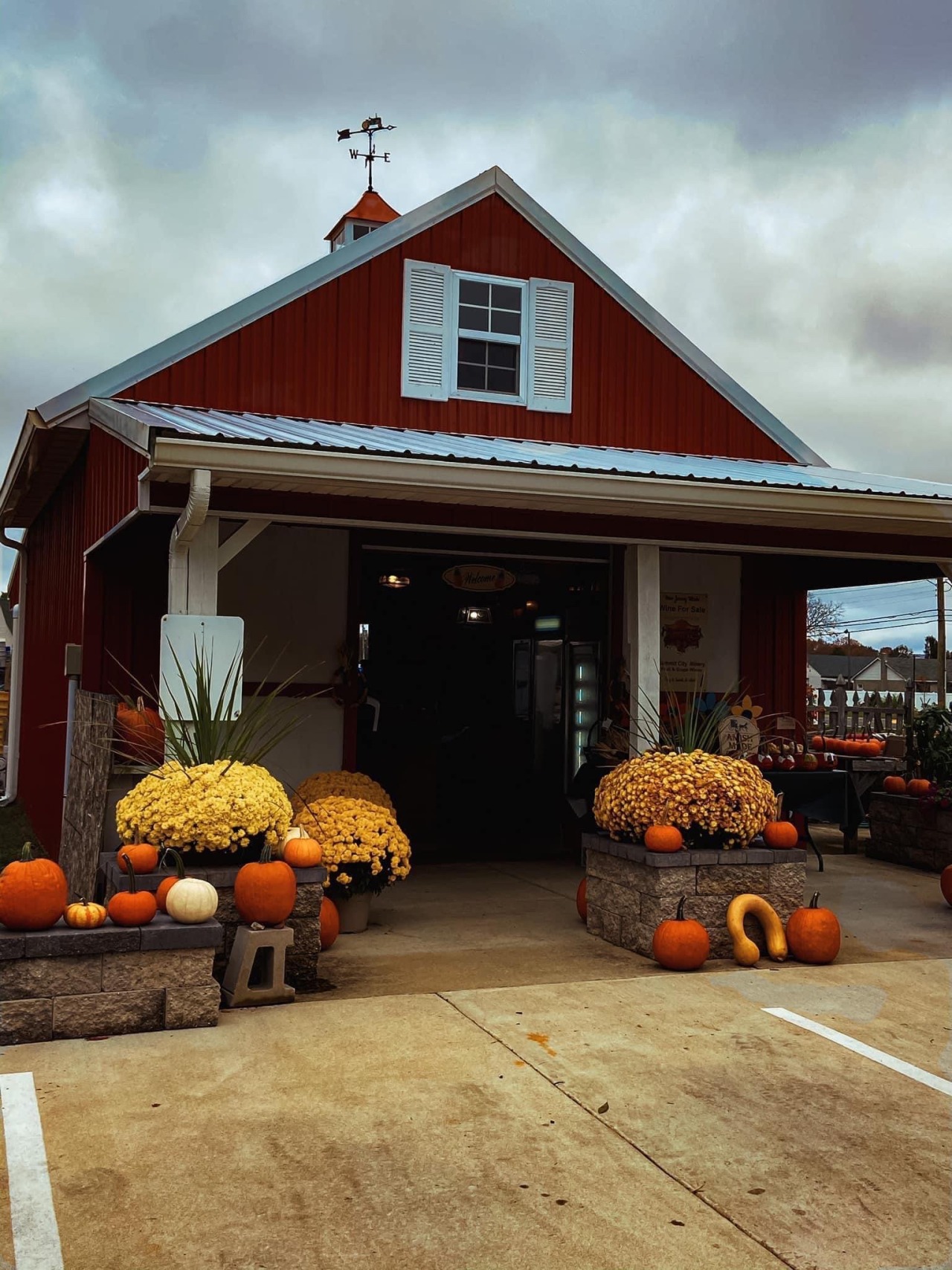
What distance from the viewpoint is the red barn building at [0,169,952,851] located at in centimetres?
765

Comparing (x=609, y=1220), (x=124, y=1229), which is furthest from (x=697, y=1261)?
(x=124, y=1229)

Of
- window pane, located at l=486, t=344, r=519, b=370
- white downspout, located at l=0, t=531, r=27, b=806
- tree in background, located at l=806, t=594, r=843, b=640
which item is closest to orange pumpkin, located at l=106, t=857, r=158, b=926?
window pane, located at l=486, t=344, r=519, b=370

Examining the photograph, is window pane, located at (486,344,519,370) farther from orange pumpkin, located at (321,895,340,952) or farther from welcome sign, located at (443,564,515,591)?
orange pumpkin, located at (321,895,340,952)

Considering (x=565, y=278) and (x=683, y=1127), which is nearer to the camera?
(x=683, y=1127)

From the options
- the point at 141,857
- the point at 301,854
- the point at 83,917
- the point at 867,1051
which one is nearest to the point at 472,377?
the point at 301,854

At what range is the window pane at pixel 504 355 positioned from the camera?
37.3 feet

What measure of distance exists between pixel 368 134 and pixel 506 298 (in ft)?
22.0

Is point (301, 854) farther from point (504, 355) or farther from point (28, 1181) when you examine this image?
point (504, 355)

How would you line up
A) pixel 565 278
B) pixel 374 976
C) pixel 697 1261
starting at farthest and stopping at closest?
1. pixel 565 278
2. pixel 374 976
3. pixel 697 1261

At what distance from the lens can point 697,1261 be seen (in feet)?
10.4

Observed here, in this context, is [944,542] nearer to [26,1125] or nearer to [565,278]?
[565,278]

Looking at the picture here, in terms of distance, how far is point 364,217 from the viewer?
1573 centimetres

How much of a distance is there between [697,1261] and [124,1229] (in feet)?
5.10

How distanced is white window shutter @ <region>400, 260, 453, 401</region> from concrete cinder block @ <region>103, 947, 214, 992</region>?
687 cm
